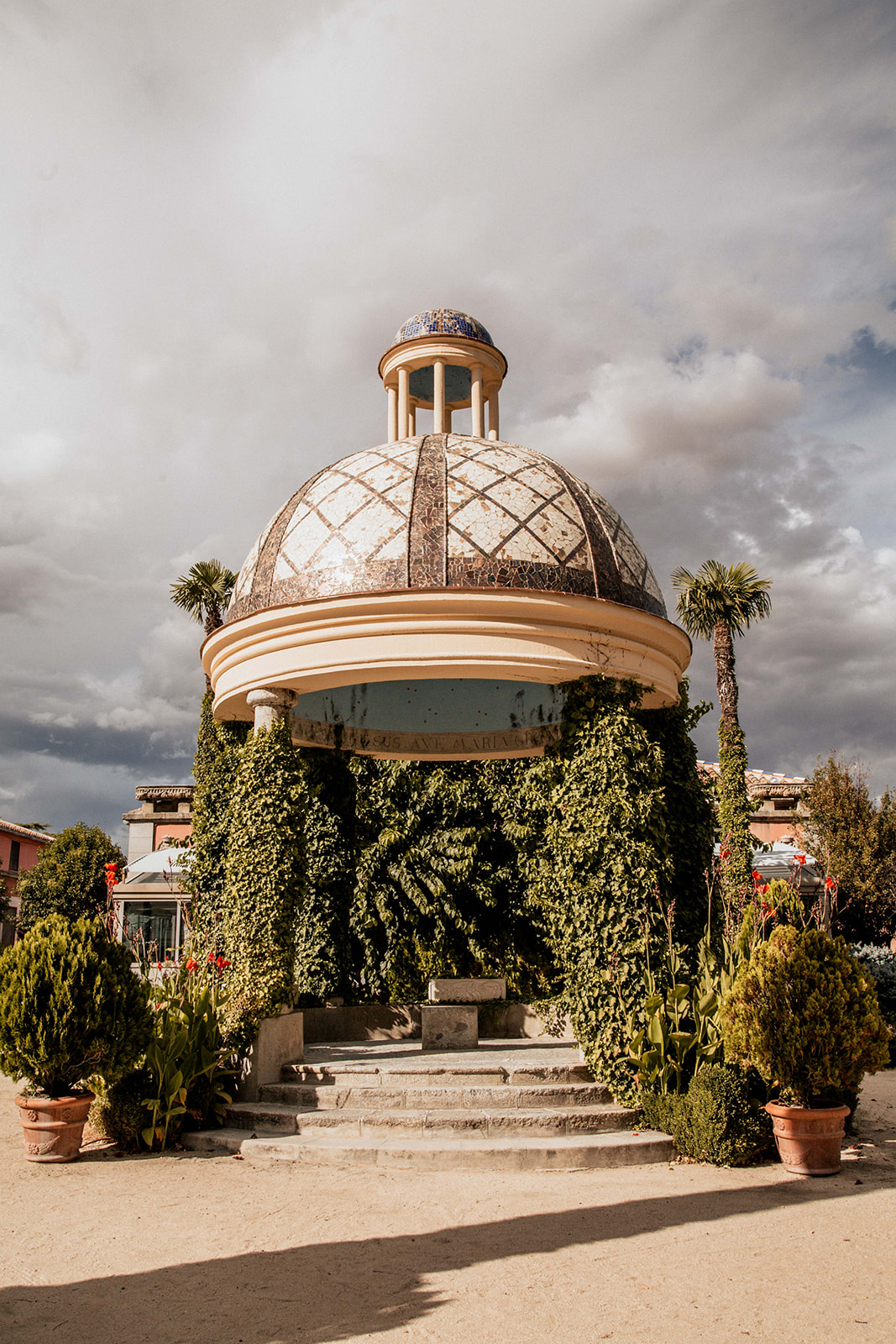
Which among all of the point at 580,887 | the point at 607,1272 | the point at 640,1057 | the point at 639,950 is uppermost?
the point at 580,887

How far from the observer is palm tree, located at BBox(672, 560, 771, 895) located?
79.0 ft

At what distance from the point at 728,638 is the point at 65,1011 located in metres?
22.9

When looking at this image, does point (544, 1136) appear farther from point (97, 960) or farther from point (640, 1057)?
point (97, 960)

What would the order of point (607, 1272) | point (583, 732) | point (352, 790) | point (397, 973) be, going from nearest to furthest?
point (607, 1272) → point (583, 732) → point (352, 790) → point (397, 973)

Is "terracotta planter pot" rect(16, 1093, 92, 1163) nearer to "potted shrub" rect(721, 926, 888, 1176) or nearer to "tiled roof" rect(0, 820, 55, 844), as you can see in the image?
"potted shrub" rect(721, 926, 888, 1176)

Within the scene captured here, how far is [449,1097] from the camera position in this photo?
8445 mm

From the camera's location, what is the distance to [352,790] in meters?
13.6

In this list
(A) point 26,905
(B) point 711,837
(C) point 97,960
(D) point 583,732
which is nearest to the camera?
(C) point 97,960

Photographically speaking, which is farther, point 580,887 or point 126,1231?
point 580,887

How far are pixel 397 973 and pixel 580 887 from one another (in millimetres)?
7191

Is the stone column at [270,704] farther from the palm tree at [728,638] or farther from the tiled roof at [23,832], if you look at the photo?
the tiled roof at [23,832]

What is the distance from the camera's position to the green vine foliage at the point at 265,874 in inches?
380

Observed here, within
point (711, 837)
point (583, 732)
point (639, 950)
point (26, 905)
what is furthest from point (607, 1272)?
point (26, 905)

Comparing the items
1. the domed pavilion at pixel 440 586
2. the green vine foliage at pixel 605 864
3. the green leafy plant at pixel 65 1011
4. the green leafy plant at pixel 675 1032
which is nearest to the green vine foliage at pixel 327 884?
the domed pavilion at pixel 440 586
